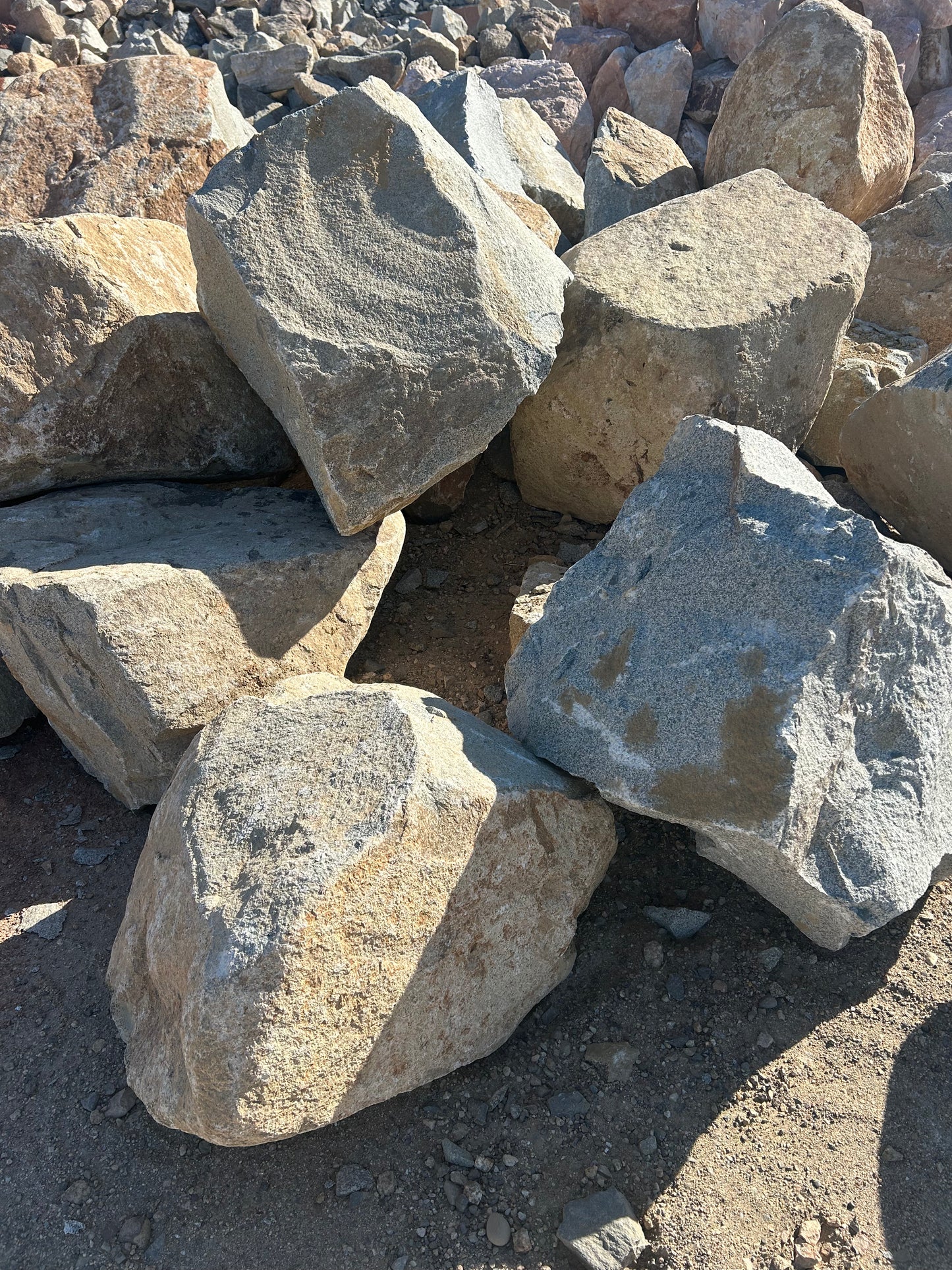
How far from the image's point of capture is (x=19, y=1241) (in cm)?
177

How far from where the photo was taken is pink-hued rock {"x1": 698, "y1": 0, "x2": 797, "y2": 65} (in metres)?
5.91

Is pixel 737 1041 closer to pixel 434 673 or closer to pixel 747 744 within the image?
pixel 747 744

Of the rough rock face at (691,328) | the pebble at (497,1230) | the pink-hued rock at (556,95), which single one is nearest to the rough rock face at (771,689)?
the rough rock face at (691,328)

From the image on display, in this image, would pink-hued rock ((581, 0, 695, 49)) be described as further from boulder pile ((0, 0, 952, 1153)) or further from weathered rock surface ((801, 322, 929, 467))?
weathered rock surface ((801, 322, 929, 467))

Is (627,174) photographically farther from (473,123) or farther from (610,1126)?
(610,1126)

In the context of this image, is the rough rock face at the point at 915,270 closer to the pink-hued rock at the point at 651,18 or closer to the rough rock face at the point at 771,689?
the rough rock face at the point at 771,689

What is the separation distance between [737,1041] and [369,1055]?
29.1 inches

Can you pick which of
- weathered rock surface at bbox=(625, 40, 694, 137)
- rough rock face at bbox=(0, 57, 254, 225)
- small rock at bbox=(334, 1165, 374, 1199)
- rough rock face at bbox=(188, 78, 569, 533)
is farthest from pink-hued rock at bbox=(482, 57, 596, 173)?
small rock at bbox=(334, 1165, 374, 1199)

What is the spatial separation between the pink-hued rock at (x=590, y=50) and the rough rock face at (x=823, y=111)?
2.85 metres

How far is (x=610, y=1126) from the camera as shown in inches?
72.1

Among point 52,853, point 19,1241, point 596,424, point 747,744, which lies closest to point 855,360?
point 596,424

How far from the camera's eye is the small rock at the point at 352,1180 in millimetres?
1776

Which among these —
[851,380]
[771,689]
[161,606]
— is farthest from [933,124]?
[161,606]

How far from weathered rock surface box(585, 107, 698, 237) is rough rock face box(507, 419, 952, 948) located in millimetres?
1982
